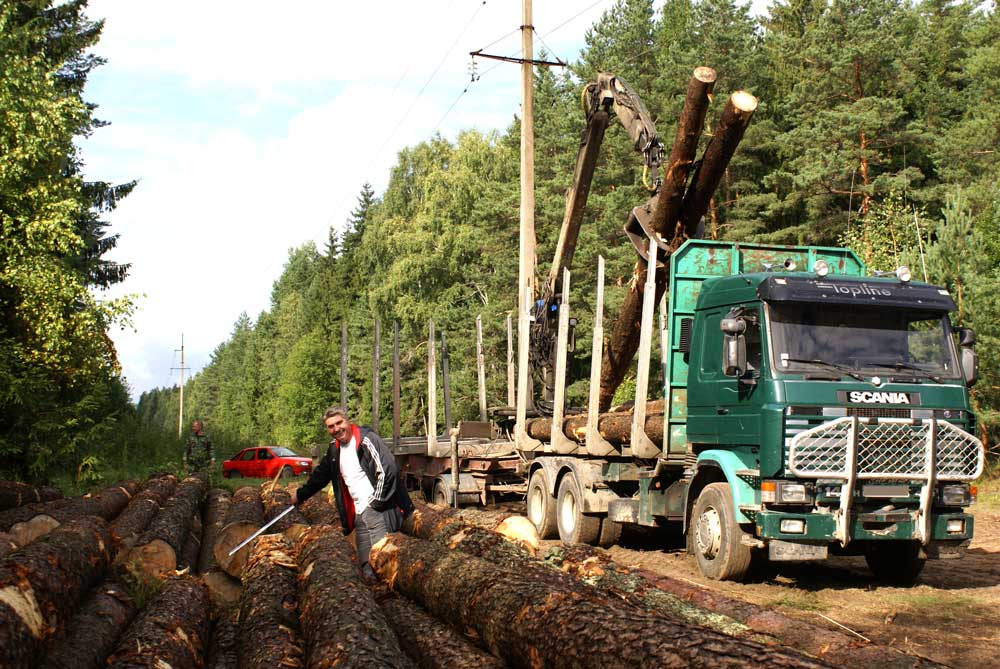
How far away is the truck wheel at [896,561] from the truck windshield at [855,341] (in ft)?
5.73

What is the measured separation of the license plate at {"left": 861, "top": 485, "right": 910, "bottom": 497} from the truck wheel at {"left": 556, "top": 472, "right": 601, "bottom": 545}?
426cm

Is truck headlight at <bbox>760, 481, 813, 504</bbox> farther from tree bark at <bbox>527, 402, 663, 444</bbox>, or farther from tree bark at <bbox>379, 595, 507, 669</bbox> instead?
tree bark at <bbox>379, 595, 507, 669</bbox>

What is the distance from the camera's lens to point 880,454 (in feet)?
28.8

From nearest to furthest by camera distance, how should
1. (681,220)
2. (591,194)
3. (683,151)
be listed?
1. (683,151)
2. (681,220)
3. (591,194)

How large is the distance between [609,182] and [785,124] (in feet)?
23.5

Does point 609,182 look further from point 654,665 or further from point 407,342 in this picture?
point 654,665

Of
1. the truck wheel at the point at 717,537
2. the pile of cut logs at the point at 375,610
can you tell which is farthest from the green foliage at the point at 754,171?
the pile of cut logs at the point at 375,610

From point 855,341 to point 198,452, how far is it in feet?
53.2

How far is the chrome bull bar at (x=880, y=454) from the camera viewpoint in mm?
8656

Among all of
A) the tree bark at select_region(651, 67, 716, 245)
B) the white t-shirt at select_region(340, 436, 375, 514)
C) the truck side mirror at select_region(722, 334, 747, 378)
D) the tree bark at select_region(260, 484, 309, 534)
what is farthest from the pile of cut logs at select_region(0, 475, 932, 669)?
the tree bark at select_region(651, 67, 716, 245)

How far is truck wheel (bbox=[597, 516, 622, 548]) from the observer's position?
1248 centimetres

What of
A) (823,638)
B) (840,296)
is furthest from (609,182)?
(823,638)

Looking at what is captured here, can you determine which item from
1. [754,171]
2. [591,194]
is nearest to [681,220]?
[591,194]

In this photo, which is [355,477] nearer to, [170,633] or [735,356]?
[170,633]
